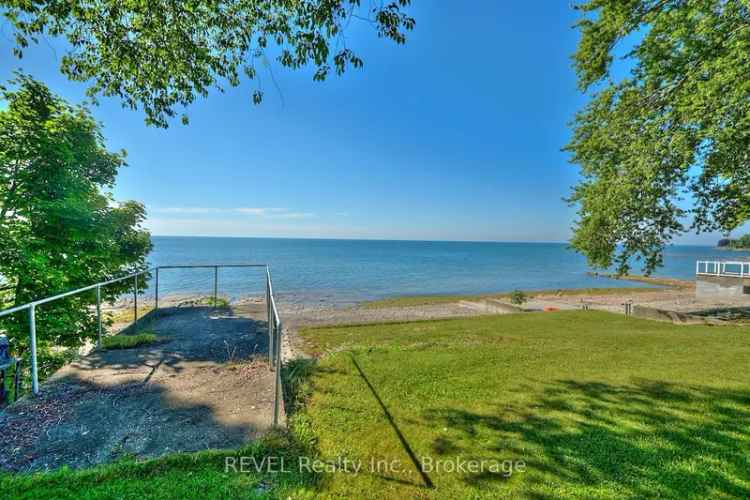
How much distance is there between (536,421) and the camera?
334cm

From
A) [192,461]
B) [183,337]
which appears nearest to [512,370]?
[192,461]

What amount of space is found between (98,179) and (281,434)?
10.2 meters

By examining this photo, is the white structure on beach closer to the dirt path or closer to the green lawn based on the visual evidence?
the green lawn

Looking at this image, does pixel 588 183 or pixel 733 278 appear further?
pixel 733 278

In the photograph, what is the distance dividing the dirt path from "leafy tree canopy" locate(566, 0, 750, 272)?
23.8 feet

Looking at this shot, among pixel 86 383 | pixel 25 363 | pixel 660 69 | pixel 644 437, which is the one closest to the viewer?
pixel 644 437

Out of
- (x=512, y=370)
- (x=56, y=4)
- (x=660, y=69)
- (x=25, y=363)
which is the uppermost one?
(x=660, y=69)

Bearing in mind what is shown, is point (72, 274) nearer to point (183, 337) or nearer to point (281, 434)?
point (183, 337)

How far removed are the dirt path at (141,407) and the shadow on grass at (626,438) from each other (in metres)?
2.10

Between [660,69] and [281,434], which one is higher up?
[660,69]

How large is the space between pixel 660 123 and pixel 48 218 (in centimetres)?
1254

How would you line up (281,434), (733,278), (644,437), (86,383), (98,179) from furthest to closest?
(733,278) → (98,179) → (86,383) → (644,437) → (281,434)

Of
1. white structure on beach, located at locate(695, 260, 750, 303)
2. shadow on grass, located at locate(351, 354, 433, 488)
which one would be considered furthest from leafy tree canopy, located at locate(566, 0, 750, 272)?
white structure on beach, located at locate(695, 260, 750, 303)

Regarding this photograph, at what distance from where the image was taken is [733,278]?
20.9 metres
